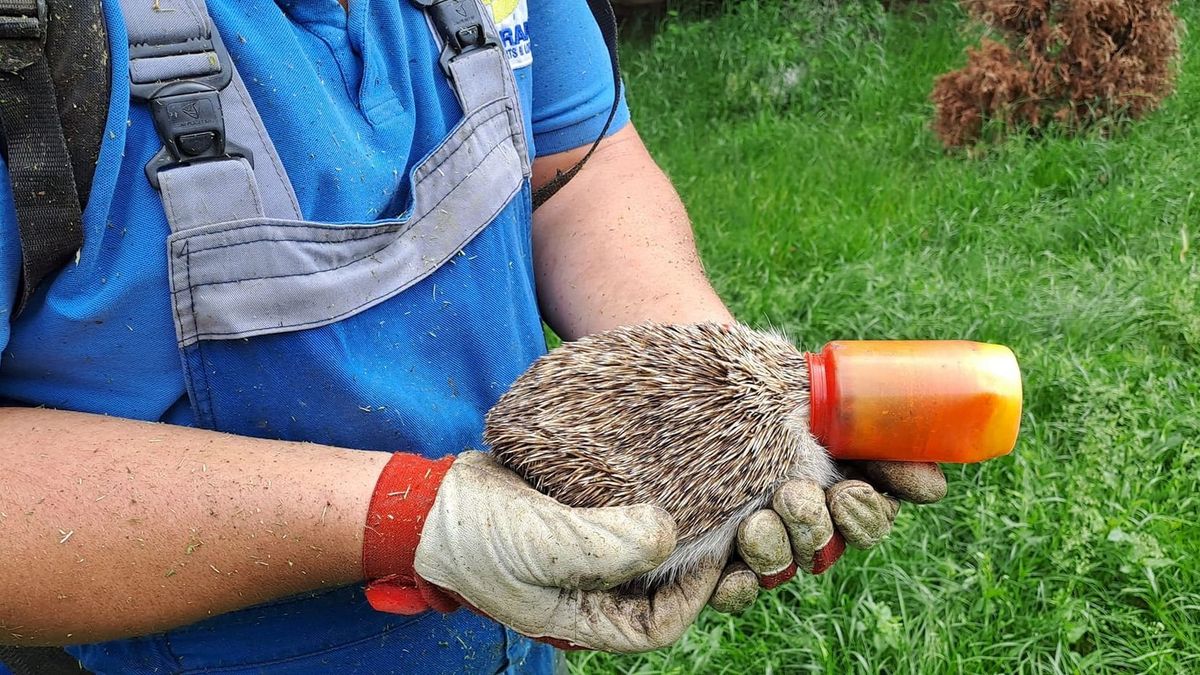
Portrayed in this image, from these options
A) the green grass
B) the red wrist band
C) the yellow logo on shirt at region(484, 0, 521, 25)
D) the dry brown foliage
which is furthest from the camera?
the dry brown foliage

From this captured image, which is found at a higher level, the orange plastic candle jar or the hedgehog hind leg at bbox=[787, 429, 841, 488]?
the orange plastic candle jar

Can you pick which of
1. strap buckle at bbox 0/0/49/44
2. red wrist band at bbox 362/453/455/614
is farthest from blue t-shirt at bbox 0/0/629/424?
red wrist band at bbox 362/453/455/614

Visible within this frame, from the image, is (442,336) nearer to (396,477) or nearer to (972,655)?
(396,477)

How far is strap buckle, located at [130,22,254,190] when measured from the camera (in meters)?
1.49

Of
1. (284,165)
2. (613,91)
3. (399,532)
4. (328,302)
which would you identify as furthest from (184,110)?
(613,91)

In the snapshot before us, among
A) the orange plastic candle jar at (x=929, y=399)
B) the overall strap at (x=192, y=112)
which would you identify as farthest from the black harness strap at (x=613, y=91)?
the overall strap at (x=192, y=112)

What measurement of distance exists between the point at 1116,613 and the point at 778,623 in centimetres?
93

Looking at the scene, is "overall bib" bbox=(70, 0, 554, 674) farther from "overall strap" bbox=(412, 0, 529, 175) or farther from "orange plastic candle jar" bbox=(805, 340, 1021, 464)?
"orange plastic candle jar" bbox=(805, 340, 1021, 464)

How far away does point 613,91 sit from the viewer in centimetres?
242

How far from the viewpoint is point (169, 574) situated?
5.14ft

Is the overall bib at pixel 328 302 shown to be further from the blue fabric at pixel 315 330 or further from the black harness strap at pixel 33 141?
the black harness strap at pixel 33 141

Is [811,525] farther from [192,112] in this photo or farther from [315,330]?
[192,112]

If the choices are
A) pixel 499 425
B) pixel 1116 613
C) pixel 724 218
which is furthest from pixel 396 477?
pixel 724 218

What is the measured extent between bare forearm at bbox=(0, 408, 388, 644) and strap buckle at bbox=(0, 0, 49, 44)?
0.54 meters
